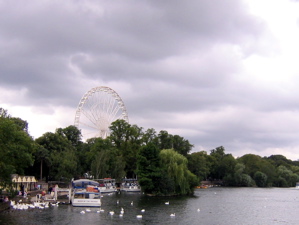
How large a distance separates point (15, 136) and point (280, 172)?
5194 inches

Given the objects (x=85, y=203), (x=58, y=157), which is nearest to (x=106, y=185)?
(x=58, y=157)

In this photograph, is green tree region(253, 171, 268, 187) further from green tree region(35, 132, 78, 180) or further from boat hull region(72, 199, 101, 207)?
boat hull region(72, 199, 101, 207)

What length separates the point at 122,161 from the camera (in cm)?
10438

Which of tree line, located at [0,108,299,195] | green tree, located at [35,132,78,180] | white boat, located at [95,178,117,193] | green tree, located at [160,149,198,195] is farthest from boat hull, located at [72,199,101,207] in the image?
white boat, located at [95,178,117,193]

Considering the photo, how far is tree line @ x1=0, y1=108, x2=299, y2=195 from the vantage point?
4388 cm

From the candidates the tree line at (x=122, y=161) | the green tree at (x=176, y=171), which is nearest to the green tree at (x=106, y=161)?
the tree line at (x=122, y=161)

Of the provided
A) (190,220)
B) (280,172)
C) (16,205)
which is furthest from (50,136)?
(280,172)

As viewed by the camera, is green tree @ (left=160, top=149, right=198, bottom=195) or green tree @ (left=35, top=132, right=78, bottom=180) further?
green tree @ (left=35, top=132, right=78, bottom=180)

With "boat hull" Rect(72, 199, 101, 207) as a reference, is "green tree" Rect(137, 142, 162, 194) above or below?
above

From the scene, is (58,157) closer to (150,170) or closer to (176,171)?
(150,170)

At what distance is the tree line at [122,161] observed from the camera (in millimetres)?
43875

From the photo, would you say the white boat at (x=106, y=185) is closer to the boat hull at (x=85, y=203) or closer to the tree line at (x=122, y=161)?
the tree line at (x=122, y=161)

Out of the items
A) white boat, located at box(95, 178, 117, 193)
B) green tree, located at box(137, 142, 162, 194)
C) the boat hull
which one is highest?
green tree, located at box(137, 142, 162, 194)

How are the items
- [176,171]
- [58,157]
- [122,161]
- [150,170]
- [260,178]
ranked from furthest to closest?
[260,178]
[122,161]
[58,157]
[176,171]
[150,170]
